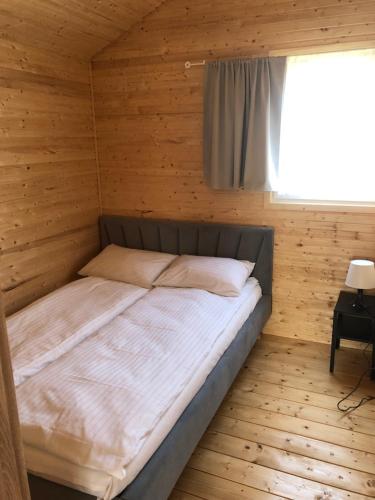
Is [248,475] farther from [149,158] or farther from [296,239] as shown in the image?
[149,158]

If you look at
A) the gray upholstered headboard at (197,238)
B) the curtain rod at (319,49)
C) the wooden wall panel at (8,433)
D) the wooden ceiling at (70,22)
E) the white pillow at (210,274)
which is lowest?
the white pillow at (210,274)

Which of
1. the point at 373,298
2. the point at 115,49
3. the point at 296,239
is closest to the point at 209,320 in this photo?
the point at 296,239

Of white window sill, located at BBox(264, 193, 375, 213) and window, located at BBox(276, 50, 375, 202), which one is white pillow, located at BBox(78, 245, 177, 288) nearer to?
white window sill, located at BBox(264, 193, 375, 213)

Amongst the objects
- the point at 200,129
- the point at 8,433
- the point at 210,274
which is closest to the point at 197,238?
the point at 210,274

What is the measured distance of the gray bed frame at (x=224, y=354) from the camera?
1.56m

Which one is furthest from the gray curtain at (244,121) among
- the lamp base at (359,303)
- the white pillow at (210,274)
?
the lamp base at (359,303)

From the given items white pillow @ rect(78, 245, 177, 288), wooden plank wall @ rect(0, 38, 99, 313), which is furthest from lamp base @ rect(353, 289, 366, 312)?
wooden plank wall @ rect(0, 38, 99, 313)

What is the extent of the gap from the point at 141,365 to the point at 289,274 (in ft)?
5.53

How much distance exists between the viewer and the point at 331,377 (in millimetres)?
2902

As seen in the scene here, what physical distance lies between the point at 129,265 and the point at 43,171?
968mm

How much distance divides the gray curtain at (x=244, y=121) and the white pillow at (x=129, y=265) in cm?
79

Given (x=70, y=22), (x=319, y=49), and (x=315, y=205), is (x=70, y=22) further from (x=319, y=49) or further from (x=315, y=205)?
(x=315, y=205)

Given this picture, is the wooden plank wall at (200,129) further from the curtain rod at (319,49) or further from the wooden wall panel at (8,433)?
the wooden wall panel at (8,433)

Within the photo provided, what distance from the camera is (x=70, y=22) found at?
2.92m
